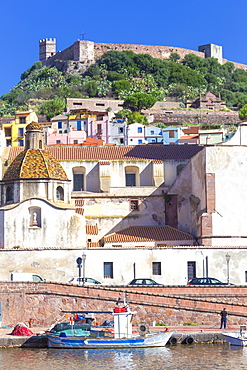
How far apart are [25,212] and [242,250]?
13448mm

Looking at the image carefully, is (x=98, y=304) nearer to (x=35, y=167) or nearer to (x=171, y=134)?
(x=35, y=167)

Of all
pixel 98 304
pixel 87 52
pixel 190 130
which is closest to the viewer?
pixel 98 304

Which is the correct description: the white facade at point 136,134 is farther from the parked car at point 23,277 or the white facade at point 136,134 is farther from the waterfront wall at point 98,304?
the waterfront wall at point 98,304

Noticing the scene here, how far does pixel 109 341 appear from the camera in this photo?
35938 millimetres

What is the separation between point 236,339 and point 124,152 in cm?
2731

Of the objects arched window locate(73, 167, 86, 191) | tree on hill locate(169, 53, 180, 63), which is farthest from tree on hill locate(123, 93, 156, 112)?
arched window locate(73, 167, 86, 191)

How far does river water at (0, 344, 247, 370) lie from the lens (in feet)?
106

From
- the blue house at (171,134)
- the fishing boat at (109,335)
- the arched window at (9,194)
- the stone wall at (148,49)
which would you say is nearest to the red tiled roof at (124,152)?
the arched window at (9,194)

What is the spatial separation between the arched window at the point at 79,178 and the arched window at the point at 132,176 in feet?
10.8

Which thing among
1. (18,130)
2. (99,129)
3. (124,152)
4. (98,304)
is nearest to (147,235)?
(124,152)

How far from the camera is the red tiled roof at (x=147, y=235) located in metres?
50.7

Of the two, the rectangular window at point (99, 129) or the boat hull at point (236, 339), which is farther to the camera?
the rectangular window at point (99, 129)

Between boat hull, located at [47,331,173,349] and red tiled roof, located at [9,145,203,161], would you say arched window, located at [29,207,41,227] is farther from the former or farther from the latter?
boat hull, located at [47,331,173,349]

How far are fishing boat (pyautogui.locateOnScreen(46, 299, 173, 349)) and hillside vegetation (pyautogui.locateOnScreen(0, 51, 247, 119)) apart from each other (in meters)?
97.6
